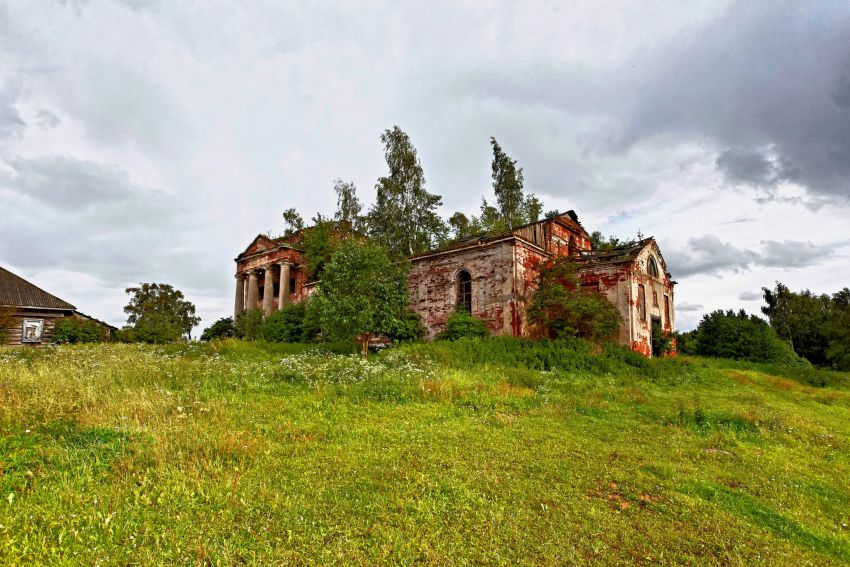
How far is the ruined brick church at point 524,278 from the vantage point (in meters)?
23.1

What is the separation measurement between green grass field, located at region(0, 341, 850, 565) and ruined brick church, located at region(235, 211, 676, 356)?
1208 cm

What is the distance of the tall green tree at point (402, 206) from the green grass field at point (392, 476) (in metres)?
23.4

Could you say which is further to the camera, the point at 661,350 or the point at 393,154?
the point at 393,154

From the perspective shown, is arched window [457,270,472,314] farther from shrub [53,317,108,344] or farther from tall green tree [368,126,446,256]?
shrub [53,317,108,344]

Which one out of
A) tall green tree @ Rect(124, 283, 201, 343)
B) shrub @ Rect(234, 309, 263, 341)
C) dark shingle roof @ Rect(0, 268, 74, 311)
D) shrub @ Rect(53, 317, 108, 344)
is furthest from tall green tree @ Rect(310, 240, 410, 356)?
tall green tree @ Rect(124, 283, 201, 343)

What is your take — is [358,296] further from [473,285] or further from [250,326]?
[250,326]

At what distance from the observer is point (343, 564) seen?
13.0 feet

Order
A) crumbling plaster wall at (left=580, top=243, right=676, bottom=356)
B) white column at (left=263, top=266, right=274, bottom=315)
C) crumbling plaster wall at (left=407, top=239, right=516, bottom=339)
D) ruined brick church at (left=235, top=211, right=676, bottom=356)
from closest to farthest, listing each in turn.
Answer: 1. crumbling plaster wall at (left=580, top=243, right=676, bottom=356)
2. ruined brick church at (left=235, top=211, right=676, bottom=356)
3. crumbling plaster wall at (left=407, top=239, right=516, bottom=339)
4. white column at (left=263, top=266, right=274, bottom=315)

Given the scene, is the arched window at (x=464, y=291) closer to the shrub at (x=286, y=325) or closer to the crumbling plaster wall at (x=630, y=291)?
the crumbling plaster wall at (x=630, y=291)

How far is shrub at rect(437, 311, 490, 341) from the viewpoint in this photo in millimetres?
23250

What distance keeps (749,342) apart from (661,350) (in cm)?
635

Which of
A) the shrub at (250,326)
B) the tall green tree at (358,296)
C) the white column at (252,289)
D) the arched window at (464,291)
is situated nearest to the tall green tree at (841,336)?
the arched window at (464,291)

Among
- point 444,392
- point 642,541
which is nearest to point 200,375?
point 444,392

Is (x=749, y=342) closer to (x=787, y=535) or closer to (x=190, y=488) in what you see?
(x=787, y=535)
